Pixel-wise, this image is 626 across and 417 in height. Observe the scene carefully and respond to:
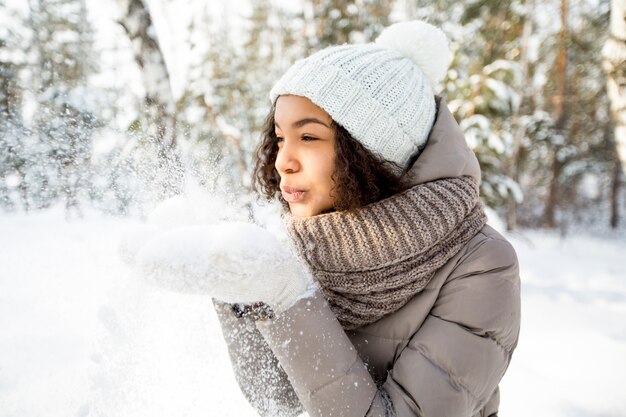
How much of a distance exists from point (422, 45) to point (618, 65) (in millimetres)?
4175

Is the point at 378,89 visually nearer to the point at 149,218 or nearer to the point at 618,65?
the point at 149,218

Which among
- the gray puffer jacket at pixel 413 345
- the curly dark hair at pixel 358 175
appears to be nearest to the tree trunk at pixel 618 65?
the gray puffer jacket at pixel 413 345

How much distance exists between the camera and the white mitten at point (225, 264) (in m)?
0.67

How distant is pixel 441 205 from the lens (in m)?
1.04

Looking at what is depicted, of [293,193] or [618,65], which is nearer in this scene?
[293,193]

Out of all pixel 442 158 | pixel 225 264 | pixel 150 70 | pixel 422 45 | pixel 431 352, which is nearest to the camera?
pixel 225 264

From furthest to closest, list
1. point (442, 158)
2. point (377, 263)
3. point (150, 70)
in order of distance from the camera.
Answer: point (150, 70), point (442, 158), point (377, 263)

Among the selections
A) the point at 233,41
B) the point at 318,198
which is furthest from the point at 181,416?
the point at 233,41

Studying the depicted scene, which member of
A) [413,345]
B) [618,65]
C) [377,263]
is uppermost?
[618,65]

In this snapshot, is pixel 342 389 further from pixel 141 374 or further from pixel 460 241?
pixel 141 374

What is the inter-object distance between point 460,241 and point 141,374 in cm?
100

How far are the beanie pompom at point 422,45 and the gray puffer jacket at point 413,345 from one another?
0.27 meters

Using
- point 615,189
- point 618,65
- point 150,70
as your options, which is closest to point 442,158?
point 150,70

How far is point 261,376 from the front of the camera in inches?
44.2
